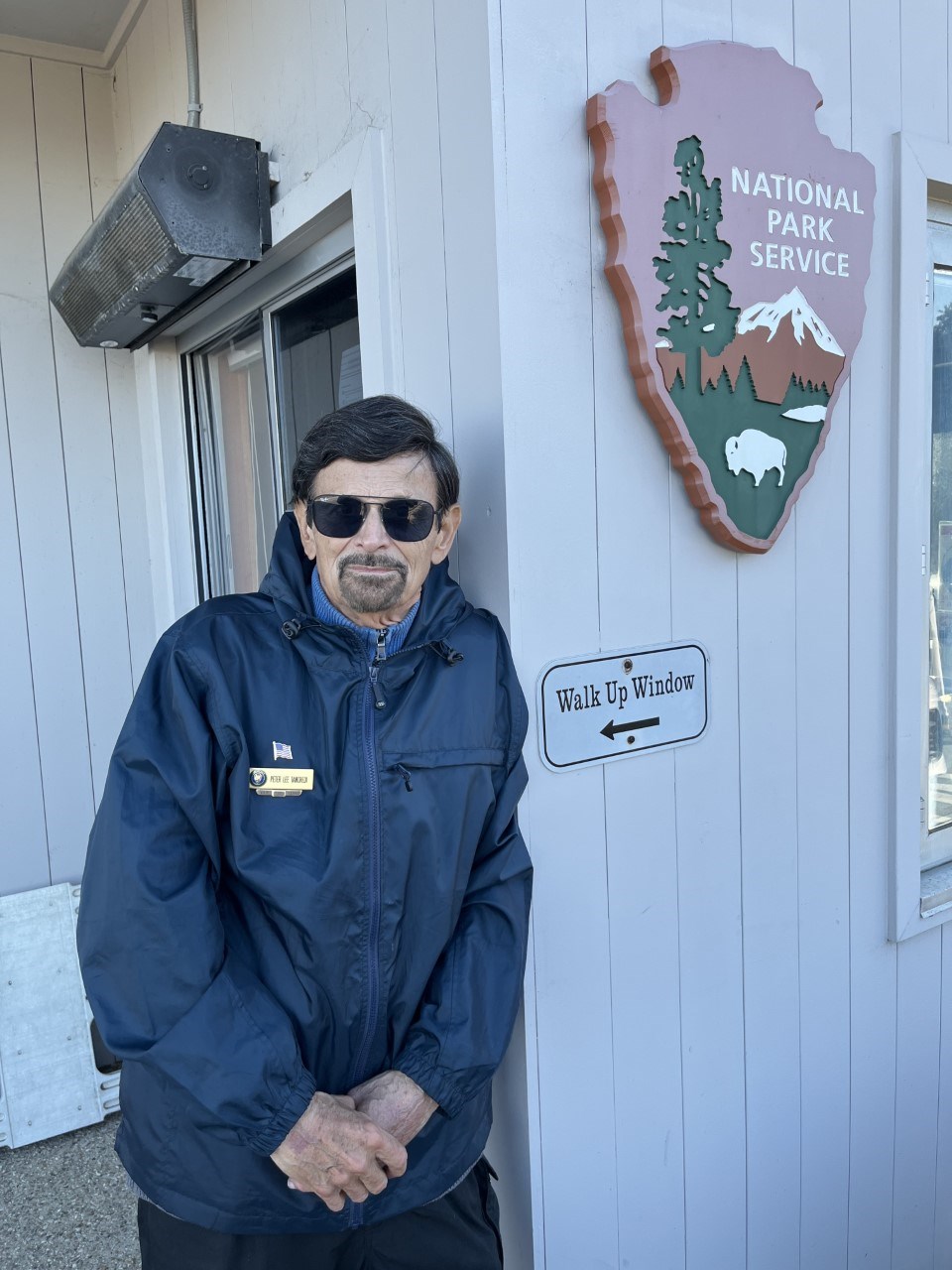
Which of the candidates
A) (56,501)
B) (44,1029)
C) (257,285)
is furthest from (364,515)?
(44,1029)

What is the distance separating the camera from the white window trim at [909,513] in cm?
192

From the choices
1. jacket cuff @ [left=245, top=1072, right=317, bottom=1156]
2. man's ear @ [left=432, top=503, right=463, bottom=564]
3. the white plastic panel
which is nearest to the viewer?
jacket cuff @ [left=245, top=1072, right=317, bottom=1156]

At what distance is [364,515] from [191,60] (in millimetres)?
1612

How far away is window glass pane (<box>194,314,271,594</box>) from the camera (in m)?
2.56

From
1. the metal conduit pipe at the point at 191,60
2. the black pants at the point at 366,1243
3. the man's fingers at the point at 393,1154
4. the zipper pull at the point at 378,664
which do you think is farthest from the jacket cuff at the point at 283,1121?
the metal conduit pipe at the point at 191,60

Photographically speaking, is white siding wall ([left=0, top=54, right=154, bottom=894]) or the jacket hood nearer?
the jacket hood

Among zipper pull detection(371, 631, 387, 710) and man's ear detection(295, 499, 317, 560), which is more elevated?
man's ear detection(295, 499, 317, 560)

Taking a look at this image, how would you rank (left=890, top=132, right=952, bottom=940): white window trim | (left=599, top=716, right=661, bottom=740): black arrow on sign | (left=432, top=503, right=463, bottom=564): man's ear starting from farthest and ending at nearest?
(left=890, top=132, right=952, bottom=940): white window trim, (left=599, top=716, right=661, bottom=740): black arrow on sign, (left=432, top=503, right=463, bottom=564): man's ear

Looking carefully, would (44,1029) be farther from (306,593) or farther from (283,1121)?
(306,593)

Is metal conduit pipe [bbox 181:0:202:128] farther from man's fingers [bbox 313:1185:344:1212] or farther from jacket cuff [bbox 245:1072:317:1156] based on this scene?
man's fingers [bbox 313:1185:344:1212]

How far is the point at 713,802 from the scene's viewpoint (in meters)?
1.74

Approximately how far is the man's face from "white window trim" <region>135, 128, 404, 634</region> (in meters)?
0.37

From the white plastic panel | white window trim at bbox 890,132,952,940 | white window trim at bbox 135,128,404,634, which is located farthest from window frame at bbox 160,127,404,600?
the white plastic panel

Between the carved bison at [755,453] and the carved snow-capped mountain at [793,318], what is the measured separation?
0.18m
